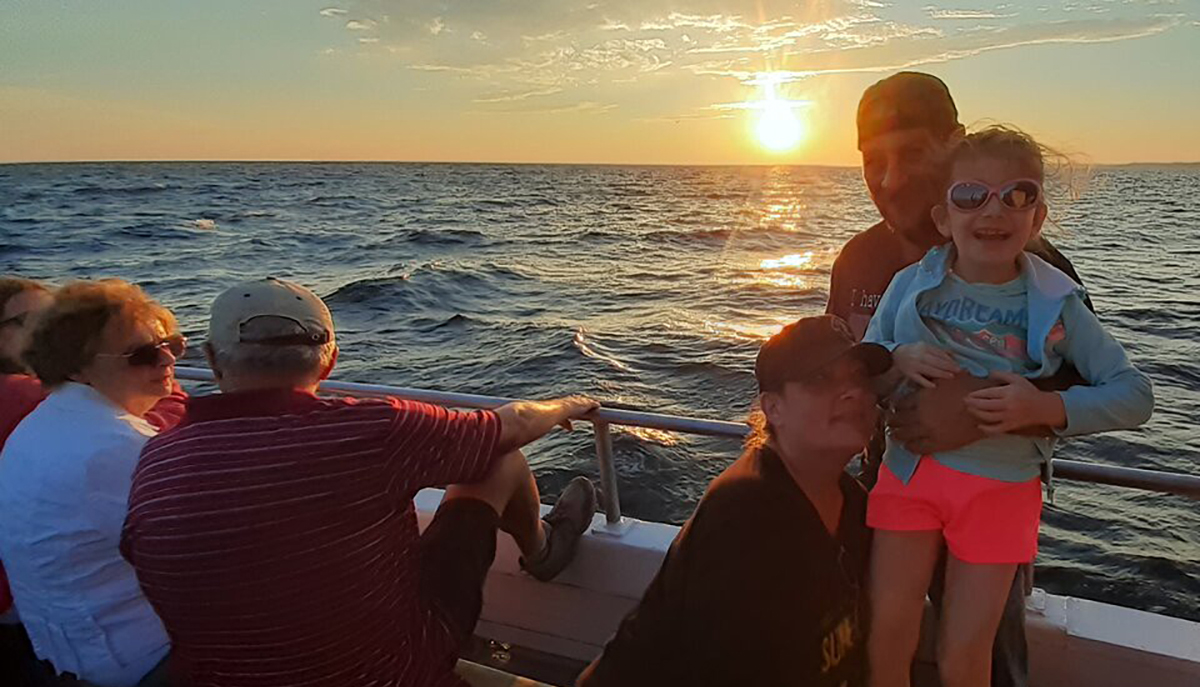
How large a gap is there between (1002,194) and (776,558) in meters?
0.94

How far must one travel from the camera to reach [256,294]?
86.7 inches

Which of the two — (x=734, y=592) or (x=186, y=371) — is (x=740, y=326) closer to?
(x=186, y=371)

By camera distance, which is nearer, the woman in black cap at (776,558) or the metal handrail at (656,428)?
the woman in black cap at (776,558)

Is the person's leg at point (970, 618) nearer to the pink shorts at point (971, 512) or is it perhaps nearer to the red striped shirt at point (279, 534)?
the pink shorts at point (971, 512)

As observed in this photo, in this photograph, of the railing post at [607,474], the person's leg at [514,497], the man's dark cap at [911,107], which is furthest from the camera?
the railing post at [607,474]

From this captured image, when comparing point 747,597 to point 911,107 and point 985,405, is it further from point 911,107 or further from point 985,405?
point 911,107

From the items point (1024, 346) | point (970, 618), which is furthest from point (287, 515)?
point (1024, 346)

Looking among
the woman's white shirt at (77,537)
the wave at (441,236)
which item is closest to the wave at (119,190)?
the wave at (441,236)

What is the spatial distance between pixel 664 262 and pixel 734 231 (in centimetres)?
1144

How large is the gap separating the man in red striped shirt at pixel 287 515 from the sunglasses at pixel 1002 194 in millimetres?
Answer: 1262

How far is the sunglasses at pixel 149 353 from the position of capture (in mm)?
2469

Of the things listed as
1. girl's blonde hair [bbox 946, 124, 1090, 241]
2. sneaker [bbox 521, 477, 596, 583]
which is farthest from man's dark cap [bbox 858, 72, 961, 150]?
sneaker [bbox 521, 477, 596, 583]

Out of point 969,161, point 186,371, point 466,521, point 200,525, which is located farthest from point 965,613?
point 186,371

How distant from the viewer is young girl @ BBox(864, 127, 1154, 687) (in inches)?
78.1
